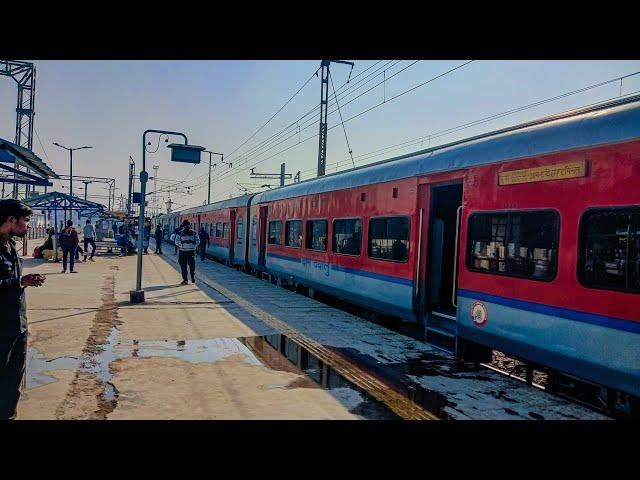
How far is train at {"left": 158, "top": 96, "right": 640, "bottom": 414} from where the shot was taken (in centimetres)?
510

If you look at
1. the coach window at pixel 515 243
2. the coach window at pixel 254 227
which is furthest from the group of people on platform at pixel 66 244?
the coach window at pixel 515 243

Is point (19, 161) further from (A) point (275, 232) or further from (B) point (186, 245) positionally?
(A) point (275, 232)

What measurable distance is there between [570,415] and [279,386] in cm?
299

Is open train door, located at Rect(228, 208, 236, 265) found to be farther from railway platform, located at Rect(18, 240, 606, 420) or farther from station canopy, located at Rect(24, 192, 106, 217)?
railway platform, located at Rect(18, 240, 606, 420)

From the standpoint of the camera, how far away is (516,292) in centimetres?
632

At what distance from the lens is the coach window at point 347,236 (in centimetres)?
1070

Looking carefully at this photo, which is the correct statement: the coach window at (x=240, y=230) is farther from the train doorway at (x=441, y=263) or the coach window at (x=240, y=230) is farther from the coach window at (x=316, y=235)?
the train doorway at (x=441, y=263)

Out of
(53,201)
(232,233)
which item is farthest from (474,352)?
(53,201)

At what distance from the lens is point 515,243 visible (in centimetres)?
640

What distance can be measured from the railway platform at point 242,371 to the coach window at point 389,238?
1.34m
